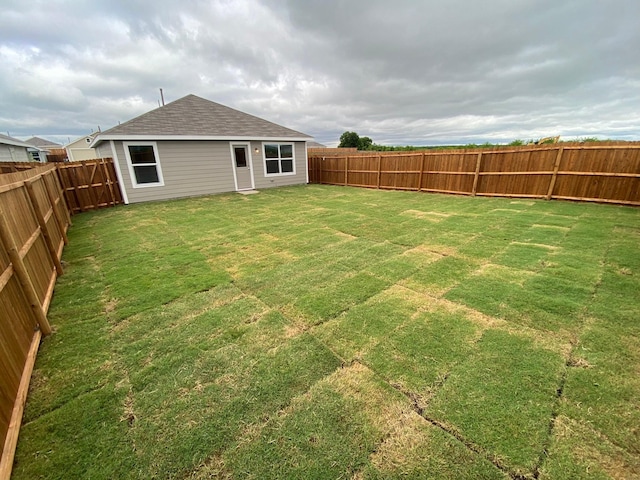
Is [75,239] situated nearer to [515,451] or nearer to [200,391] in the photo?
[200,391]

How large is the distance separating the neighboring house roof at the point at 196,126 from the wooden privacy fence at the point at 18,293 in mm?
7039

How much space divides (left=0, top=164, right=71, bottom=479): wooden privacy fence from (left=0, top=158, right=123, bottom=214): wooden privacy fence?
6.59 m

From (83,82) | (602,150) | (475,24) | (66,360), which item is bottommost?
(66,360)

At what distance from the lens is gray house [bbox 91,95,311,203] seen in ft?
32.5

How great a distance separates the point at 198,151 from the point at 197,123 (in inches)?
55.0

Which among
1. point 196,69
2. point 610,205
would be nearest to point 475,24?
point 610,205

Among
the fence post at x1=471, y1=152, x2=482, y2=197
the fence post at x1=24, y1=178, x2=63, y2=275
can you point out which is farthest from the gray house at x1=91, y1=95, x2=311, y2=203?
the fence post at x1=471, y1=152, x2=482, y2=197

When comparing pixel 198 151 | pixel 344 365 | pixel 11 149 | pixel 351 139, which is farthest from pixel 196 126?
pixel 351 139

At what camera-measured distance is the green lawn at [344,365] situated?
1.48m

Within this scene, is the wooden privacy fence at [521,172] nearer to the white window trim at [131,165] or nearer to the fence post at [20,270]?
the white window trim at [131,165]

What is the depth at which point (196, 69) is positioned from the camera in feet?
54.5

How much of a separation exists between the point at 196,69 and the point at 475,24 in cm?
1589

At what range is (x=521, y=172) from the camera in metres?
9.02

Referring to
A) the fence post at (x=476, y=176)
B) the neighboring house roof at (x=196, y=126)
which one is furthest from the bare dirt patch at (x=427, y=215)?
the neighboring house roof at (x=196, y=126)
